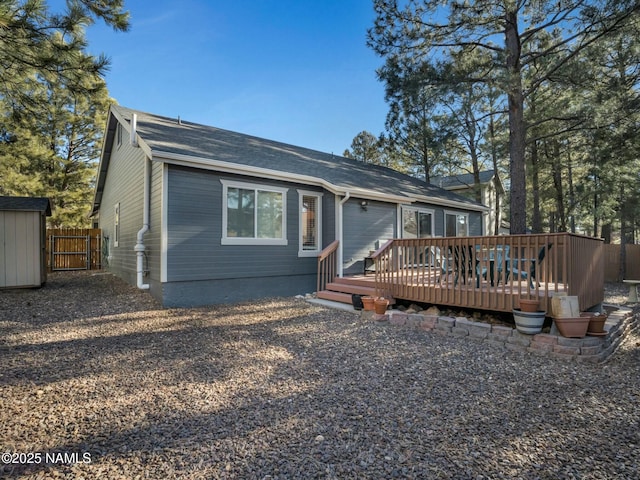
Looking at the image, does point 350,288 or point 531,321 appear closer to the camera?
point 531,321

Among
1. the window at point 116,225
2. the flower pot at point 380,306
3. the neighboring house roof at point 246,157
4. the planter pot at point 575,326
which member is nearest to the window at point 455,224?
the neighboring house roof at point 246,157

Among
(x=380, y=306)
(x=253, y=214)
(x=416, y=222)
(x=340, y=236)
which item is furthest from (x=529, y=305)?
(x=416, y=222)

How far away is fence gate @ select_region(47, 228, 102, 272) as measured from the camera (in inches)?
584

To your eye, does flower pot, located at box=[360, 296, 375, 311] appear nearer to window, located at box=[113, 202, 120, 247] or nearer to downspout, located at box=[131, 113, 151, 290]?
downspout, located at box=[131, 113, 151, 290]

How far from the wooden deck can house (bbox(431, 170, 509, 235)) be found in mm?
12969

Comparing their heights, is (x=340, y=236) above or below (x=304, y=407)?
above

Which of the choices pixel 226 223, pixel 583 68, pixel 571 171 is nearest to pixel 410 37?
pixel 583 68

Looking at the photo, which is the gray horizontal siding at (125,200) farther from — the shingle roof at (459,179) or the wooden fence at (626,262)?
the shingle roof at (459,179)

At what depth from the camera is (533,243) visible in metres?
5.01

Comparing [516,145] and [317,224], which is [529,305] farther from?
[516,145]

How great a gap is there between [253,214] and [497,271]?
219 inches

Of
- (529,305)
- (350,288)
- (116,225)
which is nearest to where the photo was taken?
(529,305)

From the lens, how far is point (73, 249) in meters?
15.4

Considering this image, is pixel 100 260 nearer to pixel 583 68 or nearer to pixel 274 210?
pixel 274 210
